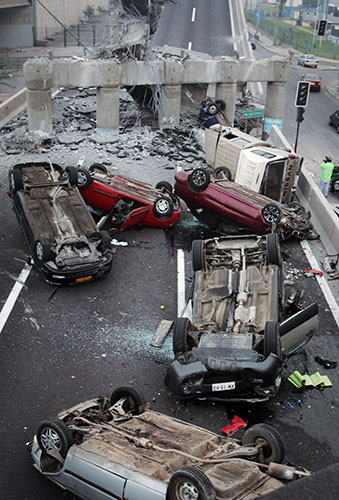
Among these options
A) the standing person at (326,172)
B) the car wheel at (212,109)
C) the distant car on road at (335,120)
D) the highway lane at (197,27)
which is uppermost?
the highway lane at (197,27)

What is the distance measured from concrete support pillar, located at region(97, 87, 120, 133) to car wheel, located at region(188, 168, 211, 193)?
8.80 m

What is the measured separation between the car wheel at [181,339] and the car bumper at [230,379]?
1.07 feet

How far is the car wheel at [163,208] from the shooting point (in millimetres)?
14461

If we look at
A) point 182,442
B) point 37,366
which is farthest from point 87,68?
point 182,442

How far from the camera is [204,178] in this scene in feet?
46.1

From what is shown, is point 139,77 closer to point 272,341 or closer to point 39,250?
point 39,250

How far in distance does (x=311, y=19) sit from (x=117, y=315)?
3592 inches

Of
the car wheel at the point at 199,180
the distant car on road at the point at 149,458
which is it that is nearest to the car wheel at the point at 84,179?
the car wheel at the point at 199,180

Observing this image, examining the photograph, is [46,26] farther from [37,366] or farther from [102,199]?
[37,366]

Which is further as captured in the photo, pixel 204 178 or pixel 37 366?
pixel 204 178

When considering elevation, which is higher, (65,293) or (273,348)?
(273,348)

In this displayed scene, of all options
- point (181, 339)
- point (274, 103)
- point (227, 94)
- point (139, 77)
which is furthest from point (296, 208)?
point (274, 103)

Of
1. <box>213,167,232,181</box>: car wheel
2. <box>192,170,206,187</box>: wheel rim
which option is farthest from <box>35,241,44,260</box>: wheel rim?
<box>213,167,232,181</box>: car wheel

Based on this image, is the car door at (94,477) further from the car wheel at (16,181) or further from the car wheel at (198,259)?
the car wheel at (16,181)
